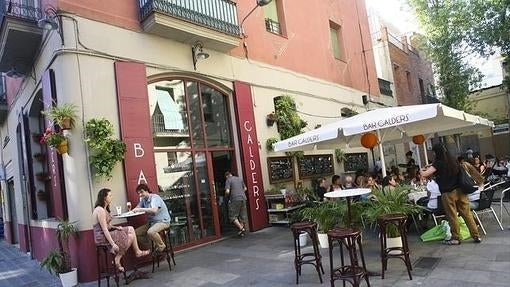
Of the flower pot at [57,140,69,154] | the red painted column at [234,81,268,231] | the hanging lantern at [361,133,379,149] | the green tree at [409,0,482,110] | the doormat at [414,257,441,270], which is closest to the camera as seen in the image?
the doormat at [414,257,441,270]

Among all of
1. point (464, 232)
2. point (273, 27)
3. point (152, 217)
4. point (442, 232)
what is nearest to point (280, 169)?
point (273, 27)

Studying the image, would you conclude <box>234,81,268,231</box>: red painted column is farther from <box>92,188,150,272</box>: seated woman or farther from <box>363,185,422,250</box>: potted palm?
<box>363,185,422,250</box>: potted palm

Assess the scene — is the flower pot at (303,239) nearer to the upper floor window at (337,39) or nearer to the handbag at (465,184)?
the handbag at (465,184)

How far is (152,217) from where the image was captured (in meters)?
7.68

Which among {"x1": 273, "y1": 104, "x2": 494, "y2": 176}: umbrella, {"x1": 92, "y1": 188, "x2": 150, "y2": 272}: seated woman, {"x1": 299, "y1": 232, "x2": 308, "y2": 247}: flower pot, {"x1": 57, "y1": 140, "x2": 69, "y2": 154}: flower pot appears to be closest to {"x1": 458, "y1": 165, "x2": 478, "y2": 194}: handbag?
{"x1": 273, "y1": 104, "x2": 494, "y2": 176}: umbrella

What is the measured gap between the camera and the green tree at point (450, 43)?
18.8 meters

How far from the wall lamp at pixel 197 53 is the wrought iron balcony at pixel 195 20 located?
0.16 metres

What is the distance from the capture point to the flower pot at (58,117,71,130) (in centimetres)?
727

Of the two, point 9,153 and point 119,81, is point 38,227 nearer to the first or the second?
point 119,81

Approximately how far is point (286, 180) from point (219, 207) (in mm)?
2314

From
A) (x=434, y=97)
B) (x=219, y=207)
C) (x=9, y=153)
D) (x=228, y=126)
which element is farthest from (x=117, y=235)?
(x=434, y=97)

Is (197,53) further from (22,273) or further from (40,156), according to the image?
(22,273)

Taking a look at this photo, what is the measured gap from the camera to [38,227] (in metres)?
10.0

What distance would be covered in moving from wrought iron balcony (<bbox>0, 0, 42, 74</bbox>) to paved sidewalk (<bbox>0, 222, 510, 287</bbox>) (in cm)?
471
